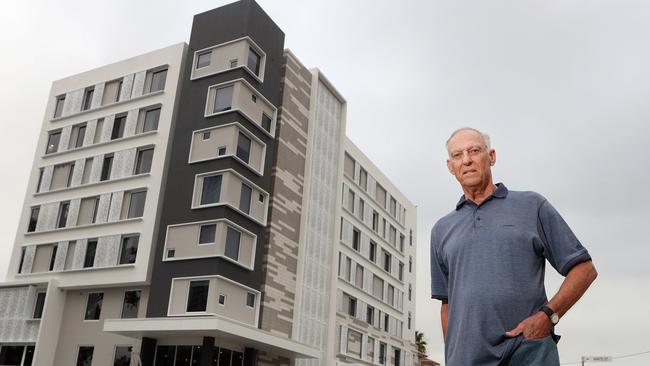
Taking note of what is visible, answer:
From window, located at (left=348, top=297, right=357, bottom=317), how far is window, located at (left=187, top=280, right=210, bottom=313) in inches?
677

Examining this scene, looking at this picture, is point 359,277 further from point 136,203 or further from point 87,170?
point 87,170

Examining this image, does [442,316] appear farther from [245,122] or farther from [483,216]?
[245,122]

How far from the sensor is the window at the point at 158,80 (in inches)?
1528

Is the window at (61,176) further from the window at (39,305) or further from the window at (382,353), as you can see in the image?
the window at (382,353)

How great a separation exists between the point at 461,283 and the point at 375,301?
4903 cm

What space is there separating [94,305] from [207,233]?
8.74m

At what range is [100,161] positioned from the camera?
39.2 meters

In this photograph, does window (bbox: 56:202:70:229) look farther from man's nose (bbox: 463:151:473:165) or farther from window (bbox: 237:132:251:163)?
man's nose (bbox: 463:151:473:165)

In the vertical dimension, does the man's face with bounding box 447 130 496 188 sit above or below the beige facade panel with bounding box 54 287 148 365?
below

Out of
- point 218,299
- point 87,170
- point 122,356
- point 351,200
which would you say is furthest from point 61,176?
point 351,200

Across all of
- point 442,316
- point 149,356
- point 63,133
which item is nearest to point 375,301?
point 149,356

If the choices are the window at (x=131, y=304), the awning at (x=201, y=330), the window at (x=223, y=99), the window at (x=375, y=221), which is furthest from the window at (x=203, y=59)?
the window at (x=375, y=221)

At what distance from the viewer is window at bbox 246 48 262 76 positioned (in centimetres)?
3669

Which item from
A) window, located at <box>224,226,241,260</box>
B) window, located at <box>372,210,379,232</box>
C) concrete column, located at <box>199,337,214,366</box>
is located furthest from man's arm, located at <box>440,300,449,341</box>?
window, located at <box>372,210,379,232</box>
